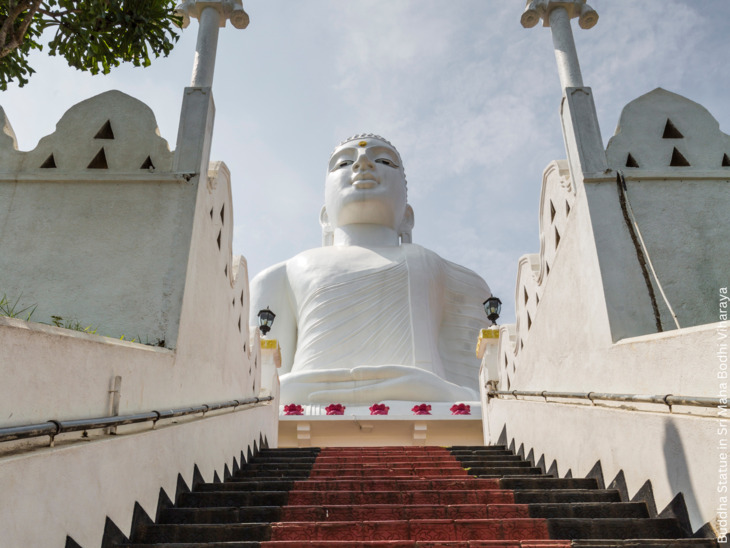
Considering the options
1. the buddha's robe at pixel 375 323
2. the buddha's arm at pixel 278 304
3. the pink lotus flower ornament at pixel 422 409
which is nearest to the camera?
the pink lotus flower ornament at pixel 422 409

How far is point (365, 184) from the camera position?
14805 millimetres

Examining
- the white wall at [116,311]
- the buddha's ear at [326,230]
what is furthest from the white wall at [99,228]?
the buddha's ear at [326,230]

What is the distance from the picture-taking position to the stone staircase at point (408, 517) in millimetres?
3143

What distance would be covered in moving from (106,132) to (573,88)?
451 centimetres

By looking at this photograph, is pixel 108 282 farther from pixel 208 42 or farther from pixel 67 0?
pixel 208 42

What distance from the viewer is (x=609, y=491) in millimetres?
3938

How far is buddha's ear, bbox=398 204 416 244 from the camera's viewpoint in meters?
16.5

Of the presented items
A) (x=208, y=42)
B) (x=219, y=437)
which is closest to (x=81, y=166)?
(x=208, y=42)

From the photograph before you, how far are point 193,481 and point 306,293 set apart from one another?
950cm

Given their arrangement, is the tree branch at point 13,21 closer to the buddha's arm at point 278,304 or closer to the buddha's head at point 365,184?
the buddha's arm at point 278,304

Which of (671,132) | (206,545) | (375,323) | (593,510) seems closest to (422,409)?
(375,323)

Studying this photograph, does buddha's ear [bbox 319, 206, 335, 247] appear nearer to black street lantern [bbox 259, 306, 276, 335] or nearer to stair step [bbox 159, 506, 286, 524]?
black street lantern [bbox 259, 306, 276, 335]

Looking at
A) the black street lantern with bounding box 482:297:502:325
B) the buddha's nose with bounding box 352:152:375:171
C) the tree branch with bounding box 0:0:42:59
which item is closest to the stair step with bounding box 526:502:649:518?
the tree branch with bounding box 0:0:42:59

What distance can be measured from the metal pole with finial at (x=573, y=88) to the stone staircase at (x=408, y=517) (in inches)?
105
